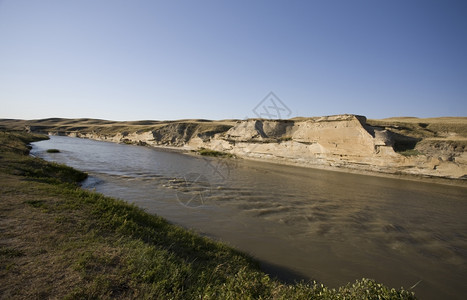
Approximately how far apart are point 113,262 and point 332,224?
8421 mm

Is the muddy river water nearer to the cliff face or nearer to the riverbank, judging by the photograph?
the riverbank

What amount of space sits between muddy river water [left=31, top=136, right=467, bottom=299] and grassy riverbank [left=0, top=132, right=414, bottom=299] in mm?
1422

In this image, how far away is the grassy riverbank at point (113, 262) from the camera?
10.5 feet

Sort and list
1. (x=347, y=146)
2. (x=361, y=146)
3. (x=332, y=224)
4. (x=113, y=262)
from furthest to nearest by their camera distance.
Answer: (x=347, y=146), (x=361, y=146), (x=332, y=224), (x=113, y=262)

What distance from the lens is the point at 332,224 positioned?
29.9ft

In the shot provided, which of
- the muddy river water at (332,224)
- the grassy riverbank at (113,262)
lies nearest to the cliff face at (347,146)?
the muddy river water at (332,224)

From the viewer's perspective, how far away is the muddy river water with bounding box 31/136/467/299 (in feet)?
19.2

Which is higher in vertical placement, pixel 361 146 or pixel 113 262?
pixel 361 146

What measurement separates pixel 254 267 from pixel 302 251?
6.79 feet
